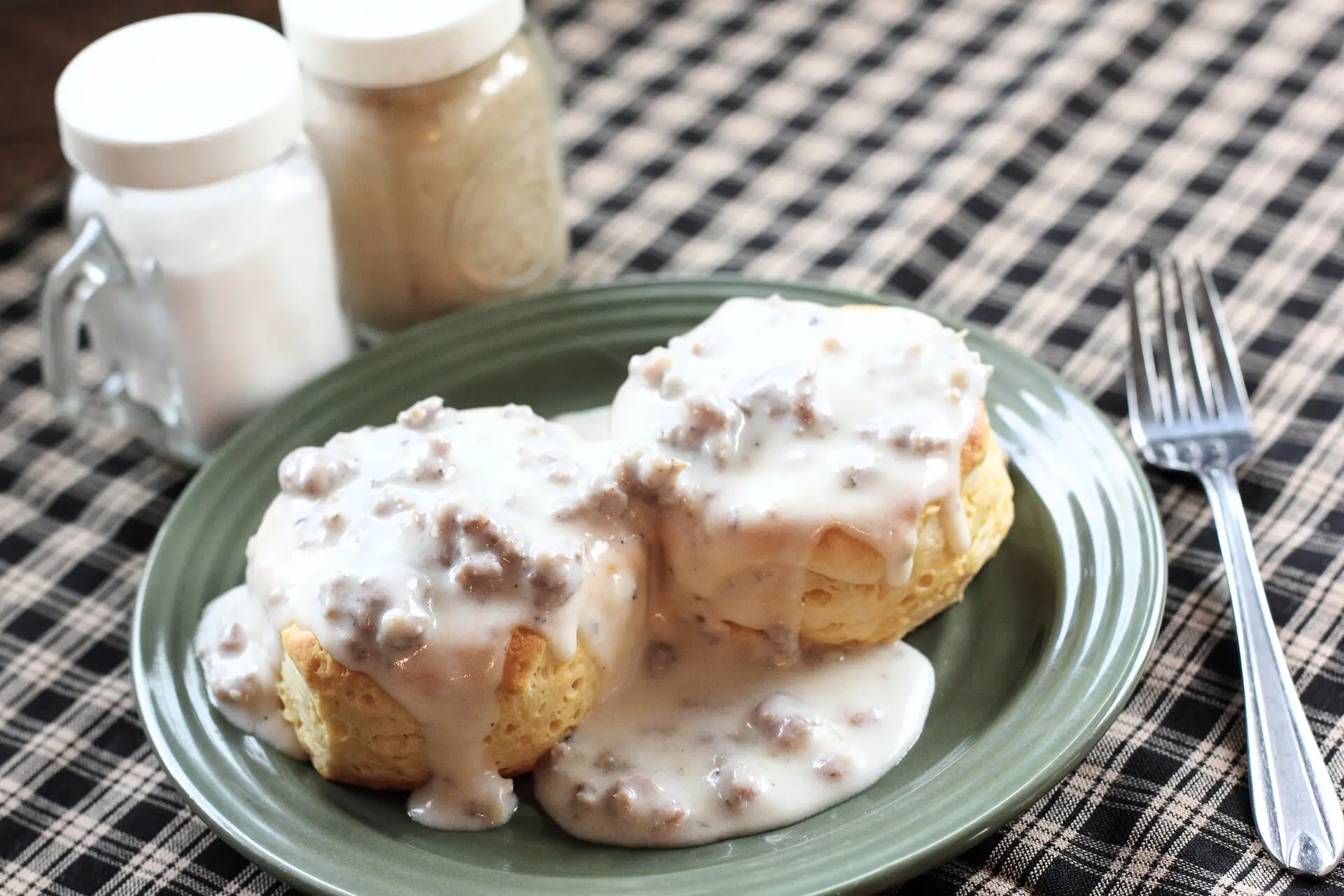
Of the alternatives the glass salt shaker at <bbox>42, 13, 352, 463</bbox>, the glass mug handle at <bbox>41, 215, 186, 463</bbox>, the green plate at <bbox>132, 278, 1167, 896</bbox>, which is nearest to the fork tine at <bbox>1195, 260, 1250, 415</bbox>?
the green plate at <bbox>132, 278, 1167, 896</bbox>

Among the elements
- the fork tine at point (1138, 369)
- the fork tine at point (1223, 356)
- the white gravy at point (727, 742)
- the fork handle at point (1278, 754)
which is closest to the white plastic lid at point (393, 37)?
the white gravy at point (727, 742)

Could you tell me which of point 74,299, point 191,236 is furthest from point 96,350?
point 191,236

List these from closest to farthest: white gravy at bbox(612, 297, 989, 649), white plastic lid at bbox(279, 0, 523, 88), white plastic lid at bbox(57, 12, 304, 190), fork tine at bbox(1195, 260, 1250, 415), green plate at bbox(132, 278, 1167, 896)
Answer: green plate at bbox(132, 278, 1167, 896), white gravy at bbox(612, 297, 989, 649), white plastic lid at bbox(57, 12, 304, 190), white plastic lid at bbox(279, 0, 523, 88), fork tine at bbox(1195, 260, 1250, 415)

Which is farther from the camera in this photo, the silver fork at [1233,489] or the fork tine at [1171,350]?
the fork tine at [1171,350]

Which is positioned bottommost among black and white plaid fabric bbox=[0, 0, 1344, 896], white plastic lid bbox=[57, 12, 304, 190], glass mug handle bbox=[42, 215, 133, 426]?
black and white plaid fabric bbox=[0, 0, 1344, 896]

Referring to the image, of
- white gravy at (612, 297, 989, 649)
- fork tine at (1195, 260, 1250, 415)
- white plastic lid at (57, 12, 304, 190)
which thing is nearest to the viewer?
white gravy at (612, 297, 989, 649)

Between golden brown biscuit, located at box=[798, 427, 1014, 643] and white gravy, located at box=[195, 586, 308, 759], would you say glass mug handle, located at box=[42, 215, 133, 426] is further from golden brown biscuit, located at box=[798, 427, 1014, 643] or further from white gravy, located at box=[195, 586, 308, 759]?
golden brown biscuit, located at box=[798, 427, 1014, 643]

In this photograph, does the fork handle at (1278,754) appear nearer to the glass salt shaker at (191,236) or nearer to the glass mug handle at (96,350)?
the glass salt shaker at (191,236)
